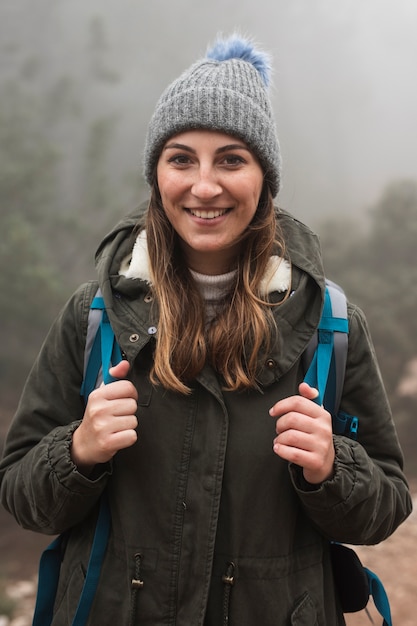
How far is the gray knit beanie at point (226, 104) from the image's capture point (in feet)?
4.99

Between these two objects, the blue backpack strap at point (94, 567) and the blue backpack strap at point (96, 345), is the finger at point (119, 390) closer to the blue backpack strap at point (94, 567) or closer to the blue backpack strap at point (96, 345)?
the blue backpack strap at point (96, 345)

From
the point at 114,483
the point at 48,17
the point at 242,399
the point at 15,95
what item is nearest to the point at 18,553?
the point at 114,483

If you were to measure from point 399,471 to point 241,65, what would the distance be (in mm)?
1098

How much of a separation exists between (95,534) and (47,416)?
30cm

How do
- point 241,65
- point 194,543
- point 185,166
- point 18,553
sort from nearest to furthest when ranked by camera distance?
1. point 194,543
2. point 185,166
3. point 241,65
4. point 18,553

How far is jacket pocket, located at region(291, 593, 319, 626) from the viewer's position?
4.71 ft

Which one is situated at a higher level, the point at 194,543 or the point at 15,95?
the point at 15,95

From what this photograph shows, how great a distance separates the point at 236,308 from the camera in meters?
1.55

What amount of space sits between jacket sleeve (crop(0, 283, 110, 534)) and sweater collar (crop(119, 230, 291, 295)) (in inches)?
4.7

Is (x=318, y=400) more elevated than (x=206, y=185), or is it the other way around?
(x=206, y=185)

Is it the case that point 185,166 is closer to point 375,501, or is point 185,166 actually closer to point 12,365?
point 375,501

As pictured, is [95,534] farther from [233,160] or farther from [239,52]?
[239,52]

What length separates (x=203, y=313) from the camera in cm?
159

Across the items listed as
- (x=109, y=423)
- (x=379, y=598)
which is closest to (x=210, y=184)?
(x=109, y=423)
